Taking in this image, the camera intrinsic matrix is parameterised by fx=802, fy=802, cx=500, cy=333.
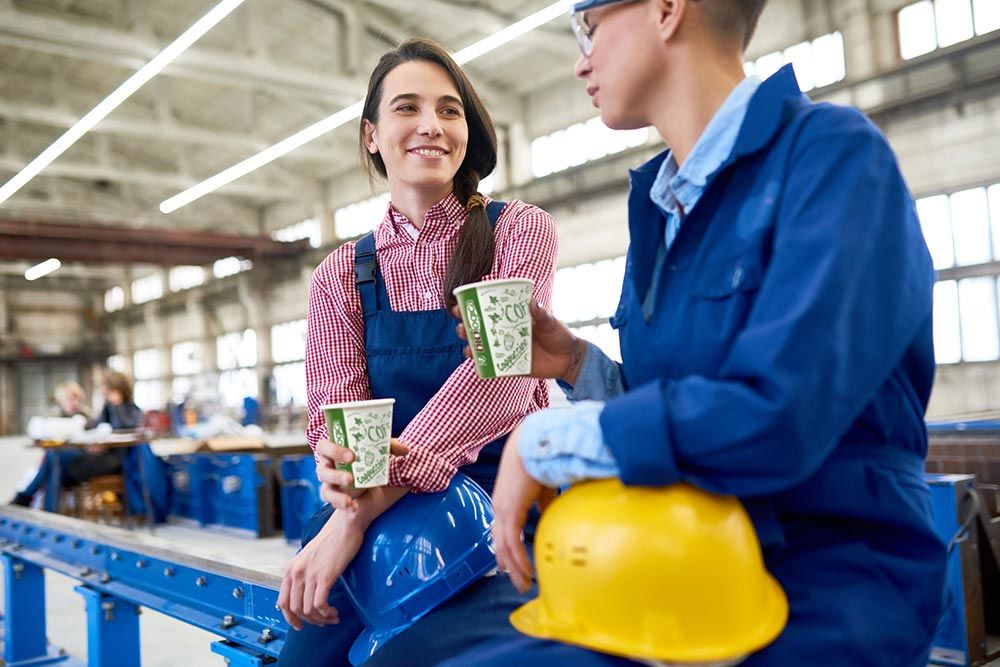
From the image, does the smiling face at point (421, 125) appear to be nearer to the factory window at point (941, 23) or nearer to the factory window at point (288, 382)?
the factory window at point (941, 23)

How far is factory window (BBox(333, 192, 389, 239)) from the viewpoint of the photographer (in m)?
17.4

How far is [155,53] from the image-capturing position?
10703 millimetres

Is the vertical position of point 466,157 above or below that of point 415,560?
above

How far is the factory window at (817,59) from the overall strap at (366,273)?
9.77m

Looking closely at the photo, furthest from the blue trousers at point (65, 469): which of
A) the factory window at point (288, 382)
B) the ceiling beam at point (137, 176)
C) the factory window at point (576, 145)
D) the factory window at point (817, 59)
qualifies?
the factory window at point (288, 382)

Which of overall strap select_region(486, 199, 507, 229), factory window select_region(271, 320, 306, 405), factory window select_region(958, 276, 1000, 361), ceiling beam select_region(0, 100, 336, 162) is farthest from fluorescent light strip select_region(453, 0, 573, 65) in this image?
factory window select_region(271, 320, 306, 405)

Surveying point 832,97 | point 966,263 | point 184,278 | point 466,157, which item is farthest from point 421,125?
point 184,278

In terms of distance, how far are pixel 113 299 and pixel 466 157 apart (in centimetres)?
3190

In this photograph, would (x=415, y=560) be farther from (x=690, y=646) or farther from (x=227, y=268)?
(x=227, y=268)

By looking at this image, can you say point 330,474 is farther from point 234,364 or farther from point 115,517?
point 234,364

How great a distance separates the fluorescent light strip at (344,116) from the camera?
869 cm

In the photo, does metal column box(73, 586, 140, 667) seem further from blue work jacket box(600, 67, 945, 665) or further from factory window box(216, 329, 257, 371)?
factory window box(216, 329, 257, 371)

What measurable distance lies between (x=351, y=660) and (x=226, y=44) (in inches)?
533

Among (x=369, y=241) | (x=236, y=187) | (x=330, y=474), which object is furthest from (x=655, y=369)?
(x=236, y=187)
